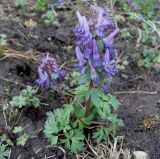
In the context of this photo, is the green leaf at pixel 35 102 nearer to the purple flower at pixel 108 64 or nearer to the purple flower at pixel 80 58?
the purple flower at pixel 80 58

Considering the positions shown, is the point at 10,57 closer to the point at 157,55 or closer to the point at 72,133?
the point at 72,133

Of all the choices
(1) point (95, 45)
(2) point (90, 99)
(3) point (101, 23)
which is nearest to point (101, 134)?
(2) point (90, 99)

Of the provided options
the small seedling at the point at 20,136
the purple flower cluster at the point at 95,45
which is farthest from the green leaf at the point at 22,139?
the purple flower cluster at the point at 95,45

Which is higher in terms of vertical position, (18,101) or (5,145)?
(18,101)

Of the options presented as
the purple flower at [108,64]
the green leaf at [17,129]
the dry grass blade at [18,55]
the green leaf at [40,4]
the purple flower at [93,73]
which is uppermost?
the purple flower at [108,64]

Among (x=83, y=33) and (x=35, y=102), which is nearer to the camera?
(x=83, y=33)

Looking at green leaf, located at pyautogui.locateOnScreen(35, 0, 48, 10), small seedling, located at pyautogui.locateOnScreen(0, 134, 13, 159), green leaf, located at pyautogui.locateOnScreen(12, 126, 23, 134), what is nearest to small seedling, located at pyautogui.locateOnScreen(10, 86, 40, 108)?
green leaf, located at pyautogui.locateOnScreen(12, 126, 23, 134)

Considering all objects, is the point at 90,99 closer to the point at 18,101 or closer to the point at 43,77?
the point at 43,77
